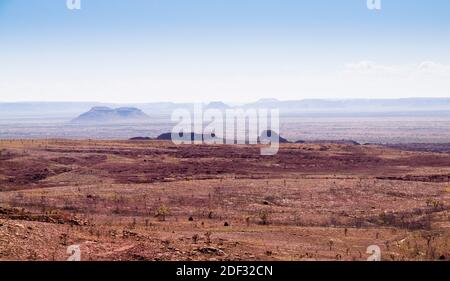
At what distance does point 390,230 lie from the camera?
25078mm

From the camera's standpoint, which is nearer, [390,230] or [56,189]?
[390,230]

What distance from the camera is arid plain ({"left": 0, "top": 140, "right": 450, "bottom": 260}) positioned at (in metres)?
17.7

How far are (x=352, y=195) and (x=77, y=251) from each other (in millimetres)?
24466

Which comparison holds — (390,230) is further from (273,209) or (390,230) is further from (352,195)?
(352,195)

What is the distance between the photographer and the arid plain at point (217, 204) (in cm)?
1772

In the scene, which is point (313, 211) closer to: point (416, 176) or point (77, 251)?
point (77, 251)

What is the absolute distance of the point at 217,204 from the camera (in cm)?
3294
